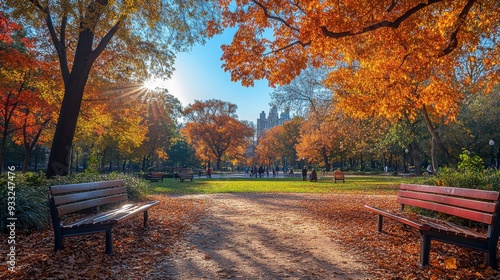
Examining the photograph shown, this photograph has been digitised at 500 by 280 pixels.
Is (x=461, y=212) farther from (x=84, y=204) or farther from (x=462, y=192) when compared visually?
(x=84, y=204)

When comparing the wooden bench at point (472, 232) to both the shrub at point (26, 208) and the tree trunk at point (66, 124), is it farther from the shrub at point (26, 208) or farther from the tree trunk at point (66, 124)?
the tree trunk at point (66, 124)

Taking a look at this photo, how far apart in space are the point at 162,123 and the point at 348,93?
30.5 meters

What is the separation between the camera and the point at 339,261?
4070mm

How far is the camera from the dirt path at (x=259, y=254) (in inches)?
142

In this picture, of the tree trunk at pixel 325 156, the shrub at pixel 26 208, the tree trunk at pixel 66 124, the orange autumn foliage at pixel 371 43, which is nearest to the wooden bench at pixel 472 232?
the orange autumn foliage at pixel 371 43

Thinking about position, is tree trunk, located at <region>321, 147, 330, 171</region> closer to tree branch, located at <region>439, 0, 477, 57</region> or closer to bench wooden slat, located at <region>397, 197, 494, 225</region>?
tree branch, located at <region>439, 0, 477, 57</region>

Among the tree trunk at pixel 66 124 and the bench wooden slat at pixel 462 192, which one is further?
the tree trunk at pixel 66 124

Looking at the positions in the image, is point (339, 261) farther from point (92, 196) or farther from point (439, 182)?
point (439, 182)

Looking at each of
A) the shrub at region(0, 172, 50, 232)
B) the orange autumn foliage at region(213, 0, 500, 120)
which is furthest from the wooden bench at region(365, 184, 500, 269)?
the shrub at region(0, 172, 50, 232)

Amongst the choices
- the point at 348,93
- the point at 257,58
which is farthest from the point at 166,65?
the point at 348,93

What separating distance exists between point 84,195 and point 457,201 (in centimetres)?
547

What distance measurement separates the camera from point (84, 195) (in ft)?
15.5

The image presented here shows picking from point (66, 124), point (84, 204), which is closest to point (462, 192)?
point (84, 204)

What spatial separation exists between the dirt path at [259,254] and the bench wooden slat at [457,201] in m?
1.59
